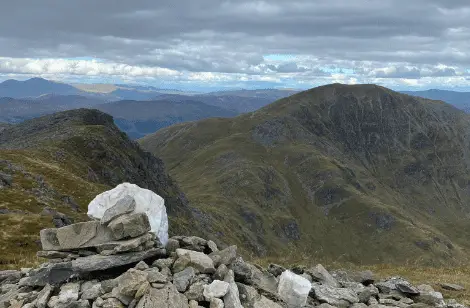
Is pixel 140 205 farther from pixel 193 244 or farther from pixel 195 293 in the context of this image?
pixel 195 293

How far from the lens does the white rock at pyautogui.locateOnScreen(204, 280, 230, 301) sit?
15445mm

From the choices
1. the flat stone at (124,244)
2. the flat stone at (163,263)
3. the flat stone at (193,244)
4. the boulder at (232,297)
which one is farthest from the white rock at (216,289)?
the flat stone at (193,244)

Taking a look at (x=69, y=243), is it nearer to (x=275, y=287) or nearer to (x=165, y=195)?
(x=275, y=287)

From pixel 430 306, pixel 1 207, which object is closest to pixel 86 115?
pixel 1 207

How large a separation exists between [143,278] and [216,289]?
9.55ft

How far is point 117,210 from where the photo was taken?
18.6 meters

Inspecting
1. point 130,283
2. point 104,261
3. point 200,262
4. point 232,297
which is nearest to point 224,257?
point 200,262

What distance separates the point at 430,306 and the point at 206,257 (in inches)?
469

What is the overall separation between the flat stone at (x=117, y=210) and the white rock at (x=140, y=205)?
0.33 metres

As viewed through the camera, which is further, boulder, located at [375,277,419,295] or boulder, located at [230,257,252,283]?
boulder, located at [375,277,419,295]

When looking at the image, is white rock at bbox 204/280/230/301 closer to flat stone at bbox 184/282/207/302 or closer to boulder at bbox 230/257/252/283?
flat stone at bbox 184/282/207/302

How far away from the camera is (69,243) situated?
18.5 m

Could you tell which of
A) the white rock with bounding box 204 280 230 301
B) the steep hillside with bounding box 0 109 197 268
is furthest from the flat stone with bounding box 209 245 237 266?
the steep hillside with bounding box 0 109 197 268

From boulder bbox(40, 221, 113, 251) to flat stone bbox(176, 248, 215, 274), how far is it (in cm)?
370
